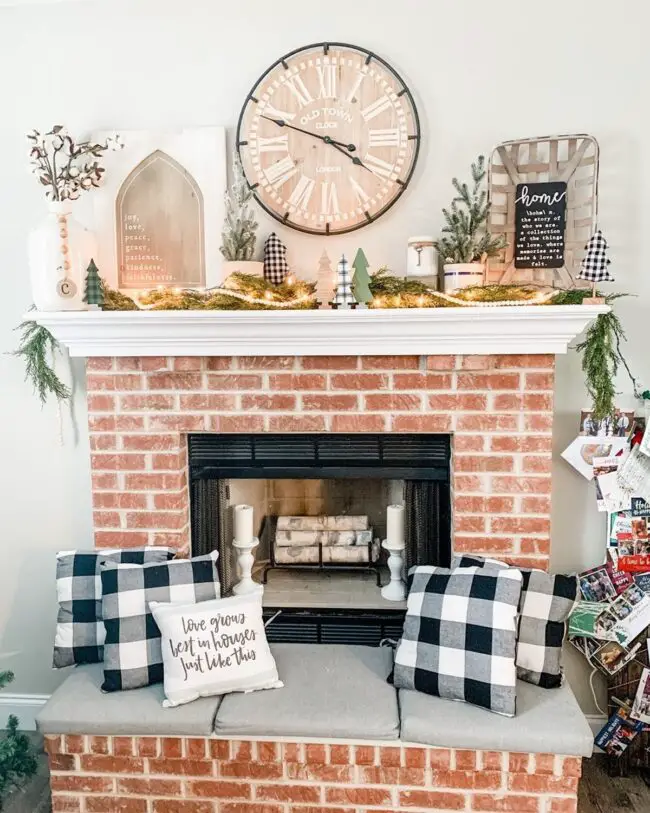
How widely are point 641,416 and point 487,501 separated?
2.11 ft

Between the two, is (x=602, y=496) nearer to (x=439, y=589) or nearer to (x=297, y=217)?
(x=439, y=589)

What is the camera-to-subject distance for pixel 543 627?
2.13m

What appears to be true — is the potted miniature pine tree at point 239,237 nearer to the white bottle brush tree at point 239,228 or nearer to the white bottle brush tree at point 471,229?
the white bottle brush tree at point 239,228

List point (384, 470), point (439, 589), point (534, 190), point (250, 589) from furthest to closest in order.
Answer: point (250, 589), point (384, 470), point (534, 190), point (439, 589)

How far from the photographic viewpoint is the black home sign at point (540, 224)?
2.28 metres

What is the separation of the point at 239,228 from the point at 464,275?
30.8 inches

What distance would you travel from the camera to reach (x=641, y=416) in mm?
2404

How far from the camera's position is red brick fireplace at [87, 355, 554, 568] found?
2289 mm

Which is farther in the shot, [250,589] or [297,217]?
[250,589]

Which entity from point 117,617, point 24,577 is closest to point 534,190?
point 117,617

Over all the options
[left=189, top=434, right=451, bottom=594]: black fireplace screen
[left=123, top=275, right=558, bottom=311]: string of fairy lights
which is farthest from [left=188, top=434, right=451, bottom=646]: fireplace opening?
[left=123, top=275, right=558, bottom=311]: string of fairy lights

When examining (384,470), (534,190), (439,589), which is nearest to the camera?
(439,589)

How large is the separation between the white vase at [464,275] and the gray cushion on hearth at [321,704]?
128 cm

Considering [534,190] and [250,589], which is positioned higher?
[534,190]
